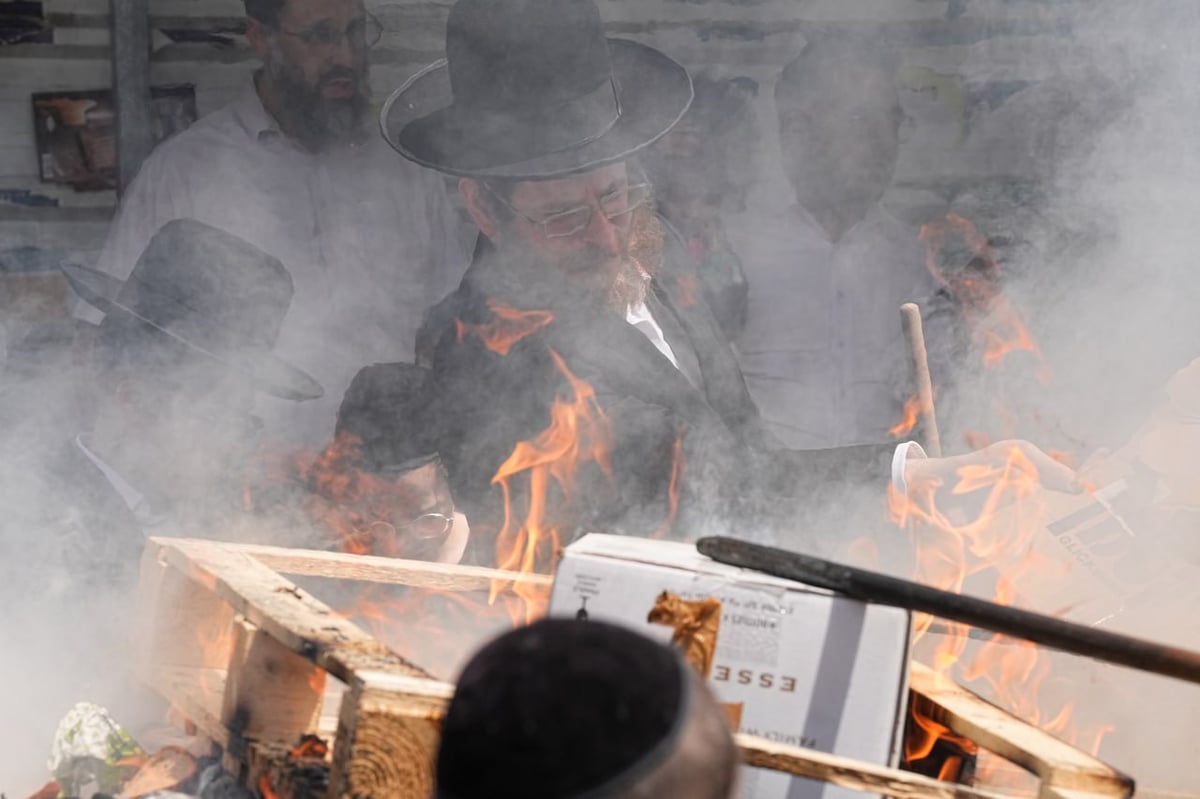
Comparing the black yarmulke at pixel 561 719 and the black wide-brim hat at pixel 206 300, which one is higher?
the black wide-brim hat at pixel 206 300

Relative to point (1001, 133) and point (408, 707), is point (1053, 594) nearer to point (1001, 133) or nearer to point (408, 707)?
point (1001, 133)

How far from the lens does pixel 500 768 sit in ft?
3.49

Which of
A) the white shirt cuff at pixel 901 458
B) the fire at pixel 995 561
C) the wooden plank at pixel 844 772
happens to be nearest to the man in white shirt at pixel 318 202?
the white shirt cuff at pixel 901 458

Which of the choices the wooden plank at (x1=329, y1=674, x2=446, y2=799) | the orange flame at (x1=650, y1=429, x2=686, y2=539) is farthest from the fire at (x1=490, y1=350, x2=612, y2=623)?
the wooden plank at (x1=329, y1=674, x2=446, y2=799)

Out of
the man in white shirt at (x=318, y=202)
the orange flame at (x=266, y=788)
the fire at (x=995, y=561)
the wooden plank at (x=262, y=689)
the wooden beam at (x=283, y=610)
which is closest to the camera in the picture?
the wooden beam at (x=283, y=610)

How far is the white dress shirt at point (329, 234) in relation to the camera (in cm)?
518

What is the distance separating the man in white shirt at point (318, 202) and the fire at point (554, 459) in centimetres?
67

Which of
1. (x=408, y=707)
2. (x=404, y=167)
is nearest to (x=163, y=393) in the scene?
(x=404, y=167)

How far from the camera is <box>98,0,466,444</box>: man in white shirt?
5.13 meters

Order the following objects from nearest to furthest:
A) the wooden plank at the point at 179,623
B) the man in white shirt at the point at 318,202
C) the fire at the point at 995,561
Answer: the wooden plank at the point at 179,623 → the fire at the point at 995,561 → the man in white shirt at the point at 318,202

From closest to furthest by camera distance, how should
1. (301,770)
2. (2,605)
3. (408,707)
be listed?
(408,707) < (301,770) < (2,605)

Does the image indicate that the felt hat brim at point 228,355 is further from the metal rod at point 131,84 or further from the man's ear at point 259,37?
the man's ear at point 259,37

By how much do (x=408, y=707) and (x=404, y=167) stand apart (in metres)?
3.30

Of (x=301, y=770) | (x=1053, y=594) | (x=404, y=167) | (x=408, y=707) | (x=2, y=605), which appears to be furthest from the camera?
(x=404, y=167)
